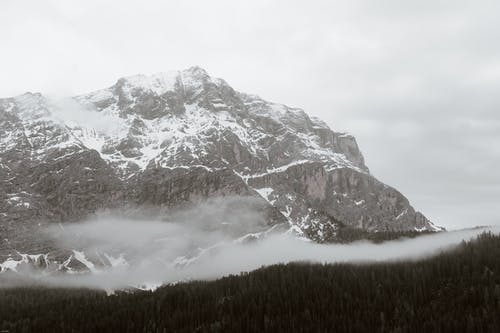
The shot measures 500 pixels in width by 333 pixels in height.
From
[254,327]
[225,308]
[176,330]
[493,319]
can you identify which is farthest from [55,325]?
[493,319]

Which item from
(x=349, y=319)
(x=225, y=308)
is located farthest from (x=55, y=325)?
(x=349, y=319)

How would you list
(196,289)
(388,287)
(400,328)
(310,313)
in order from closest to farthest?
(400,328) < (310,313) < (388,287) < (196,289)

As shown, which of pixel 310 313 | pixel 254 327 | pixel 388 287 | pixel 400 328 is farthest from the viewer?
pixel 388 287

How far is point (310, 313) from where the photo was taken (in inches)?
6437

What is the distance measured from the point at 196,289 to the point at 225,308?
30.8 m

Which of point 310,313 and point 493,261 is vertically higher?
point 493,261

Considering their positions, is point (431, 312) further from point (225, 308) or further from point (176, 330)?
point (176, 330)

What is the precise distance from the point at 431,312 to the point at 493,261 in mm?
48537

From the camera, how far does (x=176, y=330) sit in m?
159

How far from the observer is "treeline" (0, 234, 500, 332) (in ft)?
495

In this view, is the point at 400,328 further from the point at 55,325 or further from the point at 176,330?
the point at 55,325

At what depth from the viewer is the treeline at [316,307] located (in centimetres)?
15088

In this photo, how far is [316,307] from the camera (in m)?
166

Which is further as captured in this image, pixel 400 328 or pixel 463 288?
pixel 463 288
